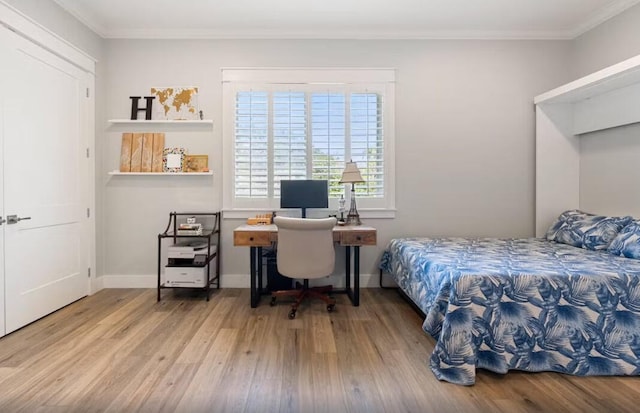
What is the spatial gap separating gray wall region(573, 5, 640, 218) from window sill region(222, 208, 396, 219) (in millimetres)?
2105

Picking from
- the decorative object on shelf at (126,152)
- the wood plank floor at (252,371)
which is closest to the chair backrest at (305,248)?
the wood plank floor at (252,371)

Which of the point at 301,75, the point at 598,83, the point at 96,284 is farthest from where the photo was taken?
the point at 301,75

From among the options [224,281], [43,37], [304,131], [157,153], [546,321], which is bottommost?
[224,281]

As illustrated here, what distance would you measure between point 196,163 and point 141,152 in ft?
2.05

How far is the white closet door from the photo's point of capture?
2.60 m

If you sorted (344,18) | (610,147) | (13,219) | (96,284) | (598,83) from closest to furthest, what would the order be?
1. (13,219)
2. (598,83)
3. (610,147)
4. (344,18)
5. (96,284)

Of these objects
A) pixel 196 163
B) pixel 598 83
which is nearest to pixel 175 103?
pixel 196 163

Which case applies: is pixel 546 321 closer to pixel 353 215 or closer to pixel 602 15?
pixel 353 215

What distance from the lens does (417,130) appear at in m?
3.84

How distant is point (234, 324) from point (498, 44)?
Result: 13.5 ft

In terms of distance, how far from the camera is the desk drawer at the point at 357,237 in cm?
318

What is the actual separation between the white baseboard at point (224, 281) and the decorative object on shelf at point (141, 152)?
1231 mm

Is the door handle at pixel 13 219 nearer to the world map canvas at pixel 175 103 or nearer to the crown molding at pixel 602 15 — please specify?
the world map canvas at pixel 175 103

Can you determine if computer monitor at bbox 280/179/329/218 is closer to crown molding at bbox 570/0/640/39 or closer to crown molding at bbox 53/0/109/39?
crown molding at bbox 53/0/109/39
